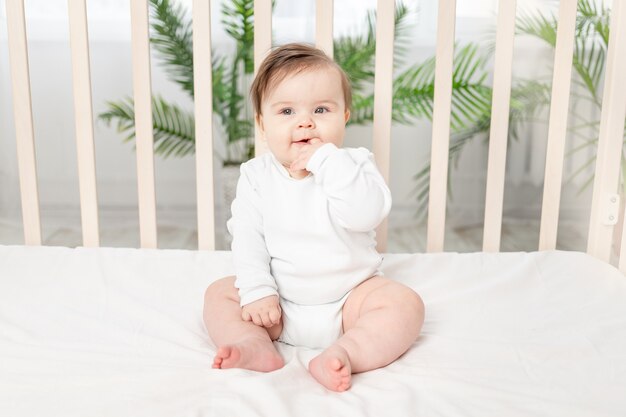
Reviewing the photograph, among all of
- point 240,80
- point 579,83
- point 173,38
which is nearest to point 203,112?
point 173,38

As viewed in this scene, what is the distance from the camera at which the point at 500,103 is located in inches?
50.2

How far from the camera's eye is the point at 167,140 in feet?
6.96

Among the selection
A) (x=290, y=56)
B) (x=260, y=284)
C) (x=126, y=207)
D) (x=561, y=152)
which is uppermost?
(x=290, y=56)

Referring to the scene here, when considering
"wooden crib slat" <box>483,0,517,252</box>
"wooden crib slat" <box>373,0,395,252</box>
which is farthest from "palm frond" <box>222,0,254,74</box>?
"wooden crib slat" <box>483,0,517,252</box>

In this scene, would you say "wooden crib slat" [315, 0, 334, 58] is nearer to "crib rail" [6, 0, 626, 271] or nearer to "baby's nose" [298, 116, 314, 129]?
"crib rail" [6, 0, 626, 271]

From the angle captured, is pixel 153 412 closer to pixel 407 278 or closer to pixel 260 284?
pixel 260 284

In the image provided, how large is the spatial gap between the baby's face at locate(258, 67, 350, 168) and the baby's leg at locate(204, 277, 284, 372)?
0.23 metres

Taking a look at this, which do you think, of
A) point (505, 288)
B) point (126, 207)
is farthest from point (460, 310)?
point (126, 207)

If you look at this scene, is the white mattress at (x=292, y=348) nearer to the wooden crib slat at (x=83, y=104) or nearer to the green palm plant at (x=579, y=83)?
the wooden crib slat at (x=83, y=104)

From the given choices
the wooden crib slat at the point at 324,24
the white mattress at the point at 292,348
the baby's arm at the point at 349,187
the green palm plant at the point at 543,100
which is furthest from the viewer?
the green palm plant at the point at 543,100

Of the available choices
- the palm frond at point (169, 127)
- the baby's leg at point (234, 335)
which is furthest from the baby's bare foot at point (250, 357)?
the palm frond at point (169, 127)

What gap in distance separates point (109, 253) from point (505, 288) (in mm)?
730

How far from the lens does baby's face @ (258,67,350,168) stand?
38.6 inches

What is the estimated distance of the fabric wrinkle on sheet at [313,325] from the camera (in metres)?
0.96
